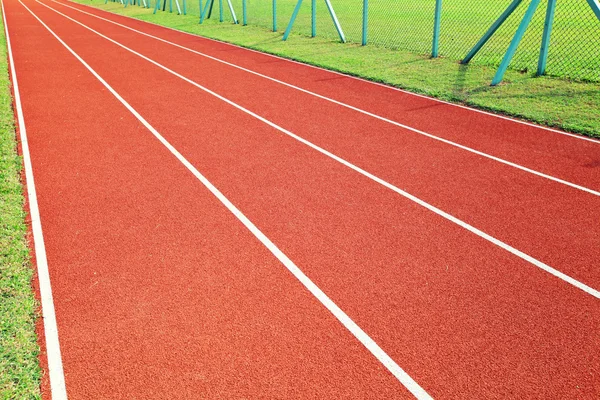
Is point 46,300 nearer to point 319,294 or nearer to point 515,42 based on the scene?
point 319,294

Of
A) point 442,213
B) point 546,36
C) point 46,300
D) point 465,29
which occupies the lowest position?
point 46,300

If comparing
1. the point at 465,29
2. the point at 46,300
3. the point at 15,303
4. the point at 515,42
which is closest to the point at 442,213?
the point at 46,300

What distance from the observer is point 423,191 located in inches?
240

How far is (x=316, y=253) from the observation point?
192 inches

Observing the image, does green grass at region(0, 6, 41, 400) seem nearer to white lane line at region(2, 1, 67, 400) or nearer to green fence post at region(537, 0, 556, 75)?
white lane line at region(2, 1, 67, 400)

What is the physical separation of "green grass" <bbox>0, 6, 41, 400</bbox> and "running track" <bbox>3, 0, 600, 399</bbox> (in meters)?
0.13

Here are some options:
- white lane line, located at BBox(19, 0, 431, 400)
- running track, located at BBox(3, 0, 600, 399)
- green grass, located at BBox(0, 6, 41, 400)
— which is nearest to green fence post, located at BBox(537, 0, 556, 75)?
running track, located at BBox(3, 0, 600, 399)

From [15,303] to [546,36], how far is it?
10539mm

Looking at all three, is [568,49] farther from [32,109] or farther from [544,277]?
[32,109]

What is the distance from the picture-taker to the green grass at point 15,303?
3.36 m

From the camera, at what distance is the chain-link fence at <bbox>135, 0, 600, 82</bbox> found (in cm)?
1248

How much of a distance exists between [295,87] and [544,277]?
25.5 ft

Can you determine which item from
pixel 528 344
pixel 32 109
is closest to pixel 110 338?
pixel 528 344

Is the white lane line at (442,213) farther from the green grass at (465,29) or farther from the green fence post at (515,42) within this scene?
the green grass at (465,29)
